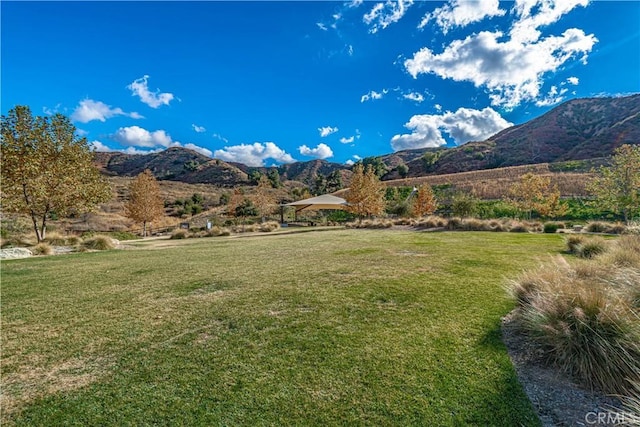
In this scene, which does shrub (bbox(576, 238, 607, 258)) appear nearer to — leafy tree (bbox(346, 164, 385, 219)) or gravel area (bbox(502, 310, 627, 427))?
gravel area (bbox(502, 310, 627, 427))

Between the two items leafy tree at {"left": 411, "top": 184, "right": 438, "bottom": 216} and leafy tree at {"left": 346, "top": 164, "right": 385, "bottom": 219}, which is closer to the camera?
leafy tree at {"left": 346, "top": 164, "right": 385, "bottom": 219}

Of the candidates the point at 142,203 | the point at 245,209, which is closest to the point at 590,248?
the point at 142,203

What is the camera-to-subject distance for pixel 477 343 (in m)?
2.66

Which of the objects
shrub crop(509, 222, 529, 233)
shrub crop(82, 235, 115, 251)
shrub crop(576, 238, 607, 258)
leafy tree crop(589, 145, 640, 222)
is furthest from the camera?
shrub crop(509, 222, 529, 233)

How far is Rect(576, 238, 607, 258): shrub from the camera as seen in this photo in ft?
21.3

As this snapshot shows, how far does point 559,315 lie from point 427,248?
580cm

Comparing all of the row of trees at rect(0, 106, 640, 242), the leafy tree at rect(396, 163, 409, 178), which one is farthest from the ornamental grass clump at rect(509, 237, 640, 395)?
the leafy tree at rect(396, 163, 409, 178)

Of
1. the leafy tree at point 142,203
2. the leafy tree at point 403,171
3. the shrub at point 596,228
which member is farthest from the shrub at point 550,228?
the leafy tree at point 403,171

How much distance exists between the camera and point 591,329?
7.42 ft

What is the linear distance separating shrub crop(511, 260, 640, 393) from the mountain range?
2493 inches

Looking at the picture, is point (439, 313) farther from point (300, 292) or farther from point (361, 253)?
point (361, 253)

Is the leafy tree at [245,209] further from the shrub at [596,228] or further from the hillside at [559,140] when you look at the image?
the hillside at [559,140]

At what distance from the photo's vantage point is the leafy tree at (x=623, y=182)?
12.7 meters
